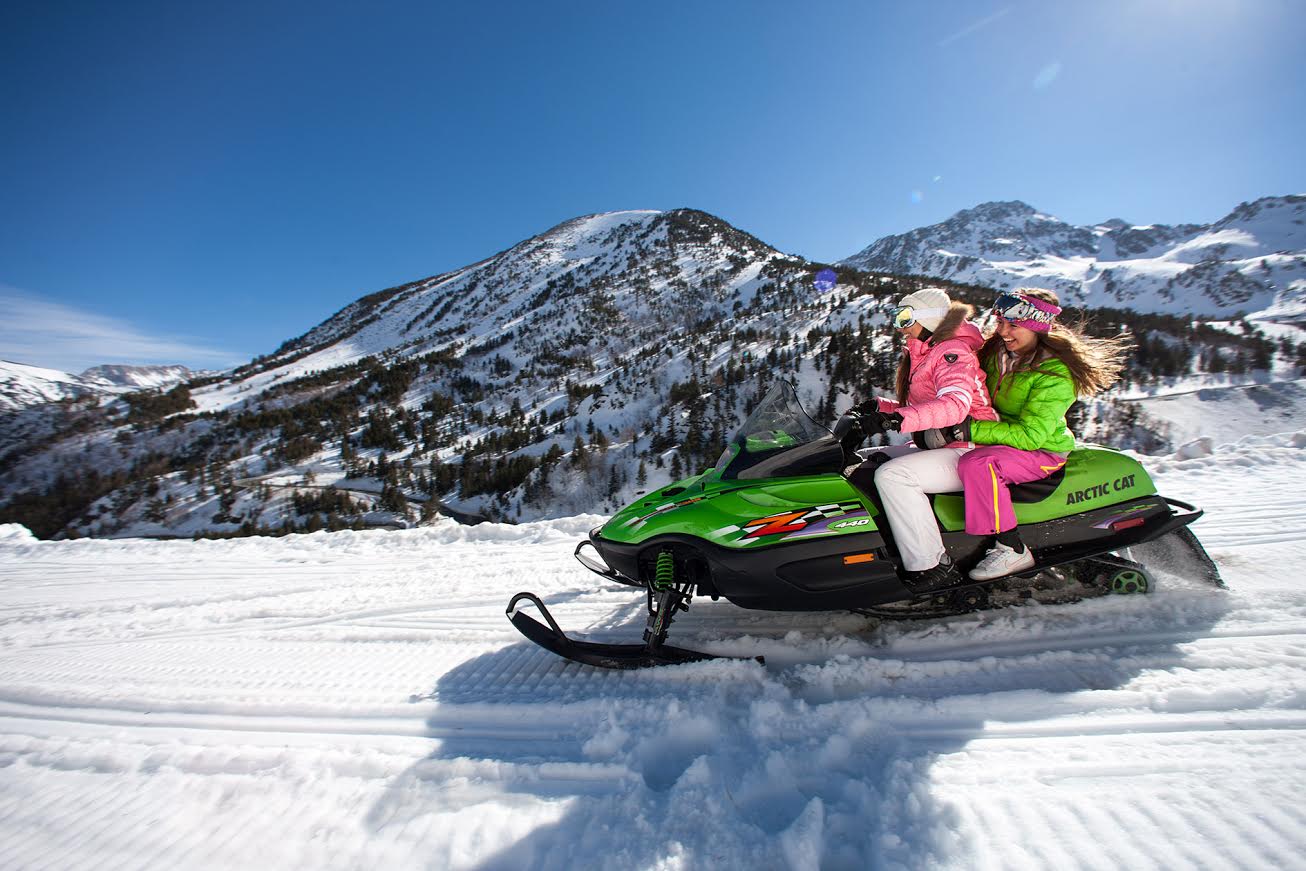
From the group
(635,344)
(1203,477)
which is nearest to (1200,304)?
(635,344)

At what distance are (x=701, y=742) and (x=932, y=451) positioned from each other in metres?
2.04

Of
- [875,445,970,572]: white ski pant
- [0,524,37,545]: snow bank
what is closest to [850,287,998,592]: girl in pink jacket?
[875,445,970,572]: white ski pant

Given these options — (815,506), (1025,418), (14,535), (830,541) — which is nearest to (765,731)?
(830,541)

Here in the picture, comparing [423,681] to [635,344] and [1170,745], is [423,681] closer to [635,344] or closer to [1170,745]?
[1170,745]

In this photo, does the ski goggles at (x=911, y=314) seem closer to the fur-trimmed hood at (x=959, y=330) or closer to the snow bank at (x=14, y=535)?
the fur-trimmed hood at (x=959, y=330)

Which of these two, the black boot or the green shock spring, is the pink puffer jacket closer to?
the black boot

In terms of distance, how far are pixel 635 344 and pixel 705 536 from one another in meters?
96.6

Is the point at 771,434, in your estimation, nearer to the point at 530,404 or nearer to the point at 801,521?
the point at 801,521

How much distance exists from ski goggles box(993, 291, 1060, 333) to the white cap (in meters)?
0.31

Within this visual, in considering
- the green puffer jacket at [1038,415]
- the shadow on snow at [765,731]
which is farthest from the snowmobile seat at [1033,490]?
the shadow on snow at [765,731]

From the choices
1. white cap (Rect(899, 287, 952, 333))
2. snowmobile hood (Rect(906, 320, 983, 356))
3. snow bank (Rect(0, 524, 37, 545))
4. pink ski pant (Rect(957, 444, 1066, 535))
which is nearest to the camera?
pink ski pant (Rect(957, 444, 1066, 535))

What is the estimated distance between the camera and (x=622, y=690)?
2797mm

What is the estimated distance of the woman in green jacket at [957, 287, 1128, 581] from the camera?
9.20 feet

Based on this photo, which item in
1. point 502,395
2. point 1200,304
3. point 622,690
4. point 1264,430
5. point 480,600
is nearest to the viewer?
point 622,690
